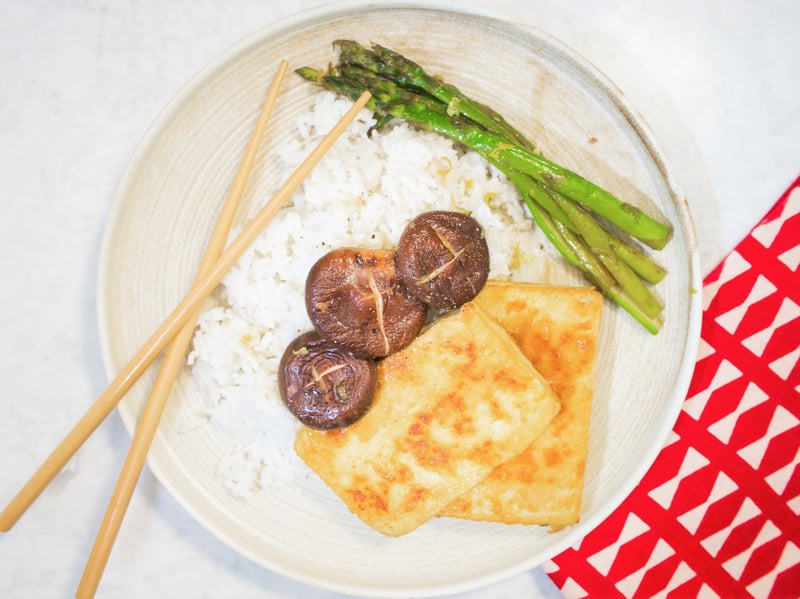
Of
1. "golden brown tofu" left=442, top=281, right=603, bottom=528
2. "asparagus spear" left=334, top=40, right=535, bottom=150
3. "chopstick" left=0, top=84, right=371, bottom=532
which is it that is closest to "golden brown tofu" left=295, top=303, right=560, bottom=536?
"golden brown tofu" left=442, top=281, right=603, bottom=528

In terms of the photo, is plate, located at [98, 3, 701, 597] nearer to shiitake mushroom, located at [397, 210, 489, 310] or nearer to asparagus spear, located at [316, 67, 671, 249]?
asparagus spear, located at [316, 67, 671, 249]

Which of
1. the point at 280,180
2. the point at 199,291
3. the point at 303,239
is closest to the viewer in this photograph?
the point at 199,291

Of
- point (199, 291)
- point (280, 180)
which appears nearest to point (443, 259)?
point (280, 180)

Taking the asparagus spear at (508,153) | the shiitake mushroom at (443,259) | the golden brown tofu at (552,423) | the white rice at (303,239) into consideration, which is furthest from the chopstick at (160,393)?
the golden brown tofu at (552,423)

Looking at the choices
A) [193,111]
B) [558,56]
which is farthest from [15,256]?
[558,56]

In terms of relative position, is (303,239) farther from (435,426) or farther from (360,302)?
(435,426)

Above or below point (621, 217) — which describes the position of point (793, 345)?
below

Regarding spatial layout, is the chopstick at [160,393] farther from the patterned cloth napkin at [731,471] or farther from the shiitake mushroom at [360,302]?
the patterned cloth napkin at [731,471]

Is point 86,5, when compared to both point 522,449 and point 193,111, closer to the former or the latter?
point 193,111
